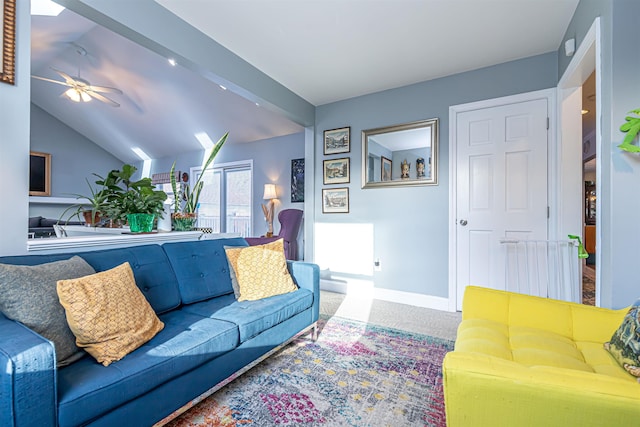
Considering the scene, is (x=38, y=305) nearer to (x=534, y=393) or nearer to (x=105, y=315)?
(x=105, y=315)

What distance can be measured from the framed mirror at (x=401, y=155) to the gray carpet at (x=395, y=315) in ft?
4.37

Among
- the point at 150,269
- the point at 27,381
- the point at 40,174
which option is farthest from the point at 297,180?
the point at 40,174

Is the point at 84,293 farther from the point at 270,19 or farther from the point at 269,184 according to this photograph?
the point at 269,184

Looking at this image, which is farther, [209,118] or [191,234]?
[209,118]

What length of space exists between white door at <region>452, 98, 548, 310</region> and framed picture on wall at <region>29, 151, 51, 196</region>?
7977 mm

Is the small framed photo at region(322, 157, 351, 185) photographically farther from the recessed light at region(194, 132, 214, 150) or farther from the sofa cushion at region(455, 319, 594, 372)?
the recessed light at region(194, 132, 214, 150)

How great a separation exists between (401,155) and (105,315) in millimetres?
2984

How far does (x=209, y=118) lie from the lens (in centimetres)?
520

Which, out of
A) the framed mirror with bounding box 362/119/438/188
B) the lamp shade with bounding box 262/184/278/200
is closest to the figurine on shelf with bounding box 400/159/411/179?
the framed mirror with bounding box 362/119/438/188

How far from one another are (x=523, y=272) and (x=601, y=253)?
116 cm

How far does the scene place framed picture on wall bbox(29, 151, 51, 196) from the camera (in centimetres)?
617

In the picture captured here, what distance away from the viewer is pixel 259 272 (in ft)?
6.80

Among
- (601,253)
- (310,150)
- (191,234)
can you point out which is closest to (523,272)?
(601,253)

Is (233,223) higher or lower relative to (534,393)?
higher
